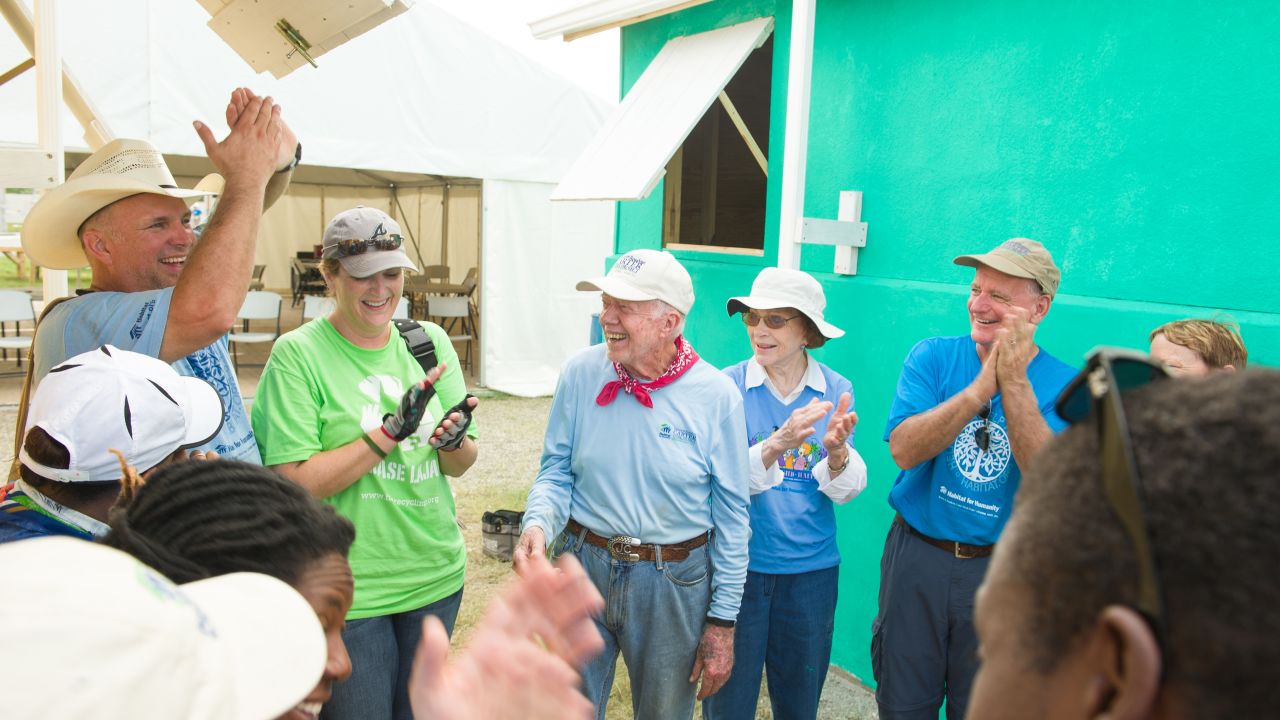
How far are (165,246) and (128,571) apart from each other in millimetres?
1797

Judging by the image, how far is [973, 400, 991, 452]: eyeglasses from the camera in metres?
2.96

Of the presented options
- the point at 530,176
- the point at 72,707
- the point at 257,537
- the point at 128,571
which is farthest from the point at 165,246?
the point at 530,176

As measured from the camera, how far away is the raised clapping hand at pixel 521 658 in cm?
122

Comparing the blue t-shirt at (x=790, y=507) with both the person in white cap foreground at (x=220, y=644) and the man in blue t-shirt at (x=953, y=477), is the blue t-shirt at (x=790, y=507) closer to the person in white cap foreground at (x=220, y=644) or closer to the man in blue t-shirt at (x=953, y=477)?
the man in blue t-shirt at (x=953, y=477)

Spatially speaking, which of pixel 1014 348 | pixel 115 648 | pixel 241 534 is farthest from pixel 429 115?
pixel 115 648

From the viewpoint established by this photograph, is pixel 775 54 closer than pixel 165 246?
No

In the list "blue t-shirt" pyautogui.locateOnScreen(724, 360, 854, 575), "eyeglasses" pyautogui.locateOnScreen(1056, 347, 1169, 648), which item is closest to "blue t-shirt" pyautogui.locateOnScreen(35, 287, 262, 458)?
"blue t-shirt" pyautogui.locateOnScreen(724, 360, 854, 575)

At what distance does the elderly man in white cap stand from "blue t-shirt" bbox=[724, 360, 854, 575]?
32 cm

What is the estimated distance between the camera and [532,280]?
12.5 m

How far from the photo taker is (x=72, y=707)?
78cm

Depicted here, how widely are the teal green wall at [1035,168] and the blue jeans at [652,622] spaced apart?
170 cm

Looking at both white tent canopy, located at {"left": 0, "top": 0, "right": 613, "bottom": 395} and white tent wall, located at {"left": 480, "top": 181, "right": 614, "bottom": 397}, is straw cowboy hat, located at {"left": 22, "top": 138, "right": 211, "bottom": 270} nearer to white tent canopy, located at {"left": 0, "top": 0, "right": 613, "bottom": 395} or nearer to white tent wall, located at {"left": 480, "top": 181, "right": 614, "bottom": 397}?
white tent canopy, located at {"left": 0, "top": 0, "right": 613, "bottom": 395}

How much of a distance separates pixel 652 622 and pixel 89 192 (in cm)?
208

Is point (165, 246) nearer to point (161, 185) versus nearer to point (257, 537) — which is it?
point (161, 185)
